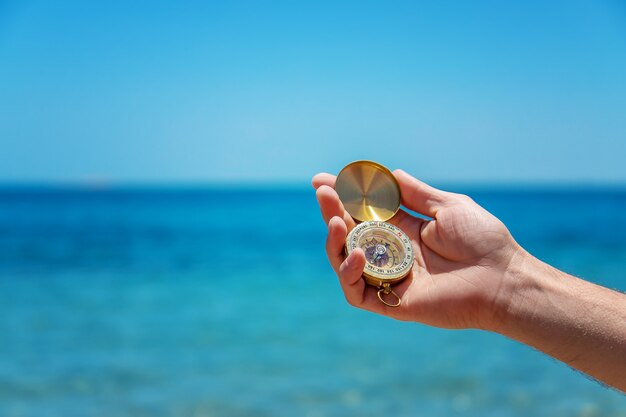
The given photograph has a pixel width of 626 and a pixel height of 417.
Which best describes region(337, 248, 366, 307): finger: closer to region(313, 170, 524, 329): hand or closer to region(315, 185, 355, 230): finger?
region(313, 170, 524, 329): hand

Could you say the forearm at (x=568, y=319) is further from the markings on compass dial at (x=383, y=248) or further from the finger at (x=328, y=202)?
the finger at (x=328, y=202)

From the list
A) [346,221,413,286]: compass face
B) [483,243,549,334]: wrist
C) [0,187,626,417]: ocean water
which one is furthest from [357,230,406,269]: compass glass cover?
[0,187,626,417]: ocean water

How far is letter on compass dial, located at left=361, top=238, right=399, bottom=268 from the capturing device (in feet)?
10.9

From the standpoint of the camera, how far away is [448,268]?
10.8 feet

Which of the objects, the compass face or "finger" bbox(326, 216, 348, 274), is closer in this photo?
"finger" bbox(326, 216, 348, 274)

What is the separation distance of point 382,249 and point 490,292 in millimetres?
576

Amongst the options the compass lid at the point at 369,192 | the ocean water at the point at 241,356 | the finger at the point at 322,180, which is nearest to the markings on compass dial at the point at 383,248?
→ the compass lid at the point at 369,192

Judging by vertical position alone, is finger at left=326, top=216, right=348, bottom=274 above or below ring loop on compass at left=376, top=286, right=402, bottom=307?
above

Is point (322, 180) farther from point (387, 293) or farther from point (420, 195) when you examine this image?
point (387, 293)

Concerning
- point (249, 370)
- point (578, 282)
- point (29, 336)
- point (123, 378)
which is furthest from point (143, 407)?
point (578, 282)

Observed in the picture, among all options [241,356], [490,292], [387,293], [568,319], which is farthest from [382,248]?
[241,356]

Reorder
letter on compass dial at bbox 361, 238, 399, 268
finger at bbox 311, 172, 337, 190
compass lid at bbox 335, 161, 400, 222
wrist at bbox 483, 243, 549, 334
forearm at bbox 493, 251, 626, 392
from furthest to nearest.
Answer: compass lid at bbox 335, 161, 400, 222 < finger at bbox 311, 172, 337, 190 < letter on compass dial at bbox 361, 238, 399, 268 < wrist at bbox 483, 243, 549, 334 < forearm at bbox 493, 251, 626, 392

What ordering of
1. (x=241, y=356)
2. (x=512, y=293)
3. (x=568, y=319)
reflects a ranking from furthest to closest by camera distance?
(x=241, y=356) → (x=512, y=293) → (x=568, y=319)

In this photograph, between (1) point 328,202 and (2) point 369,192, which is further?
(2) point 369,192
